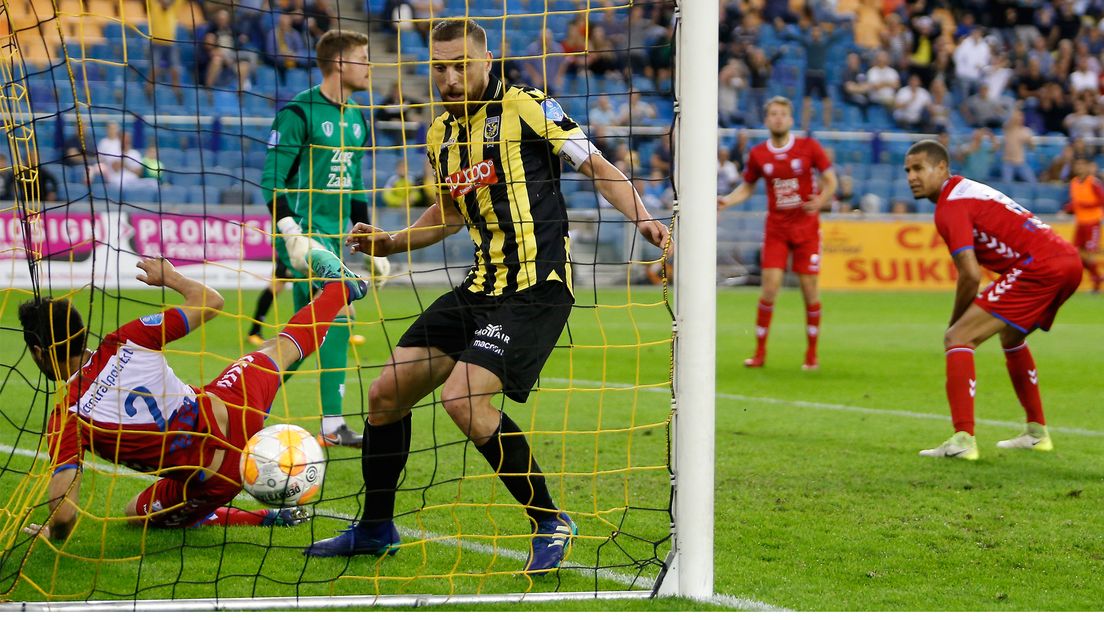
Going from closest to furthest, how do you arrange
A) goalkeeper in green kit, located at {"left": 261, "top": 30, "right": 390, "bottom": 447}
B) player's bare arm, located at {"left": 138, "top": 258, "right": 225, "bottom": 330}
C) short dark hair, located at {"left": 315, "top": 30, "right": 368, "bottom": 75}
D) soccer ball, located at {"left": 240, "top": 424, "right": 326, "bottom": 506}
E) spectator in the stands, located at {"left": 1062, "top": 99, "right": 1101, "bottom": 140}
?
soccer ball, located at {"left": 240, "top": 424, "right": 326, "bottom": 506}, player's bare arm, located at {"left": 138, "top": 258, "right": 225, "bottom": 330}, short dark hair, located at {"left": 315, "top": 30, "right": 368, "bottom": 75}, goalkeeper in green kit, located at {"left": 261, "top": 30, "right": 390, "bottom": 447}, spectator in the stands, located at {"left": 1062, "top": 99, "right": 1101, "bottom": 140}

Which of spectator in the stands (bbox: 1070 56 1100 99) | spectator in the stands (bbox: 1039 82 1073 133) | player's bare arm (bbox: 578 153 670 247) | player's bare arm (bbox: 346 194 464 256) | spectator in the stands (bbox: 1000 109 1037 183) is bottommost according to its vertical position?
spectator in the stands (bbox: 1000 109 1037 183)

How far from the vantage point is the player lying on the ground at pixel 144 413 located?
14.7ft

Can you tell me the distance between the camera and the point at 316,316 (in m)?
5.50

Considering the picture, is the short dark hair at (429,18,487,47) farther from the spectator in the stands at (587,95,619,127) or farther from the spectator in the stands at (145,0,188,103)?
the spectator in the stands at (587,95,619,127)

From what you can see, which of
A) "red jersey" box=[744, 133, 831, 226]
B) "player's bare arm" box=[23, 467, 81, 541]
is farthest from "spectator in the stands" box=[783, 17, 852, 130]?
"player's bare arm" box=[23, 467, 81, 541]

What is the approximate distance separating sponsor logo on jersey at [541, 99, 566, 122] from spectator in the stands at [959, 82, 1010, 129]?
21.8 m

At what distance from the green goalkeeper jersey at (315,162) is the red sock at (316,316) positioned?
0.91 m

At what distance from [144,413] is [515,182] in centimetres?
167

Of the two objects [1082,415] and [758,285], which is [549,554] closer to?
[1082,415]

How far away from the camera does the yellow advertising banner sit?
1886cm

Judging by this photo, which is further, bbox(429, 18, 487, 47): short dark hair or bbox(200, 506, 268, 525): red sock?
bbox(200, 506, 268, 525): red sock

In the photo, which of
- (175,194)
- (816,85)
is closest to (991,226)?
(175,194)

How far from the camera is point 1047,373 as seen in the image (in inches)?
408

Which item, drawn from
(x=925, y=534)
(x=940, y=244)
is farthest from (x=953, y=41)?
(x=925, y=534)
